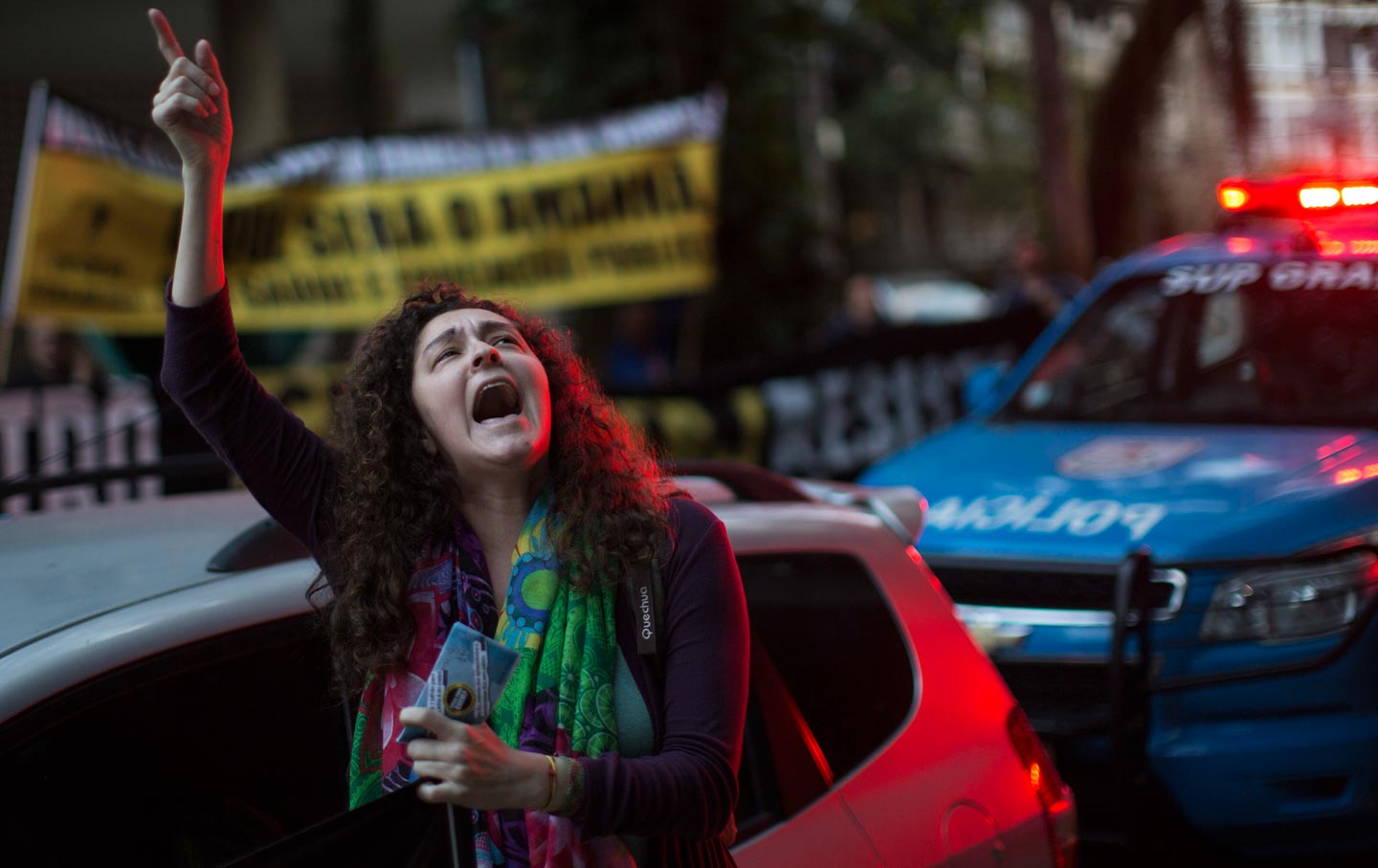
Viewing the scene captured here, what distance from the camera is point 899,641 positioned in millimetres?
2660

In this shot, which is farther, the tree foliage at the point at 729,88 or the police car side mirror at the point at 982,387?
the tree foliage at the point at 729,88

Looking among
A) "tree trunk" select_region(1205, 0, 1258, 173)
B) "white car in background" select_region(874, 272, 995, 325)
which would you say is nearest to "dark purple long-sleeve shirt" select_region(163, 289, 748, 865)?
"tree trunk" select_region(1205, 0, 1258, 173)

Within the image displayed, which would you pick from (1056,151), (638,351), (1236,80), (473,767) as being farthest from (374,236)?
(1056,151)

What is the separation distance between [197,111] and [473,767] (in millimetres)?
937

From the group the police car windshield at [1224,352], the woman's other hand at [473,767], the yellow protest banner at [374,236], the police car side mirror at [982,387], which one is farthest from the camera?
the yellow protest banner at [374,236]

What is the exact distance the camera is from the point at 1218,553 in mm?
4094

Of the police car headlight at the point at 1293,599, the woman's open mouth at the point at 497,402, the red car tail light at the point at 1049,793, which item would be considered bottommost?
the red car tail light at the point at 1049,793

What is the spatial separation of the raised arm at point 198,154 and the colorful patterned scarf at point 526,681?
46 centimetres

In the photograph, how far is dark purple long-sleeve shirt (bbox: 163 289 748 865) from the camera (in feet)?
5.82

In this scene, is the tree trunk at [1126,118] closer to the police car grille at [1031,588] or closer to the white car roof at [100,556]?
the police car grille at [1031,588]

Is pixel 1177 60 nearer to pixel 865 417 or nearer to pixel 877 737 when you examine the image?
pixel 865 417

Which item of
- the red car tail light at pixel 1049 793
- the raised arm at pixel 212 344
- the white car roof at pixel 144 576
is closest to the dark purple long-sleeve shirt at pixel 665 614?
the raised arm at pixel 212 344

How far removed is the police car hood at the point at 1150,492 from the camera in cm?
414

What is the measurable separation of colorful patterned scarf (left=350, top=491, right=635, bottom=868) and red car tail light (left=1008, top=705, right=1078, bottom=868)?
105 cm
